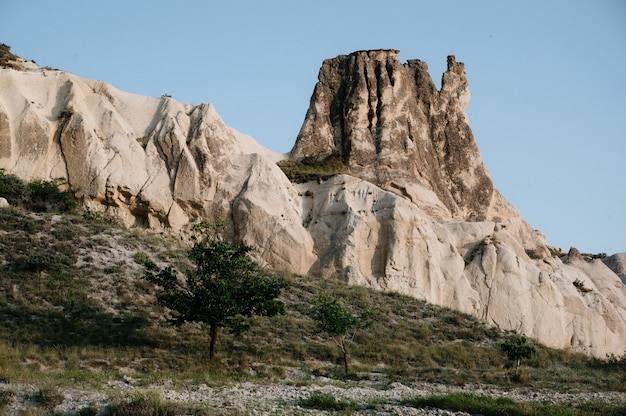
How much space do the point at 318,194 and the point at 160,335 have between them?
65.5ft

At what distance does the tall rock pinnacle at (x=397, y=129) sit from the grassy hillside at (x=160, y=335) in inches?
531

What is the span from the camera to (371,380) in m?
24.8

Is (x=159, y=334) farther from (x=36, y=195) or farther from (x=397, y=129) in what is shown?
(x=397, y=129)

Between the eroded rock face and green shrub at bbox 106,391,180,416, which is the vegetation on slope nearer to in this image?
the eroded rock face

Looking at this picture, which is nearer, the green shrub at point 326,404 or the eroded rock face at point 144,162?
the green shrub at point 326,404

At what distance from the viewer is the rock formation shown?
41.1 meters

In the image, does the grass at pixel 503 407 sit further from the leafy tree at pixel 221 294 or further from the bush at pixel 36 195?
the bush at pixel 36 195

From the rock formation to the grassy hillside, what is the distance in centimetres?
279

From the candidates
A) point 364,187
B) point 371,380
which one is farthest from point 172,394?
point 364,187

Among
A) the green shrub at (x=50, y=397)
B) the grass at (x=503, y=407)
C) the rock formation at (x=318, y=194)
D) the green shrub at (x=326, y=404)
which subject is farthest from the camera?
the rock formation at (x=318, y=194)

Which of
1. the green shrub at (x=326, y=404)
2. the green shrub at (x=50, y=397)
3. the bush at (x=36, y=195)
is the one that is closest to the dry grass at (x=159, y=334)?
the green shrub at (x=50, y=397)

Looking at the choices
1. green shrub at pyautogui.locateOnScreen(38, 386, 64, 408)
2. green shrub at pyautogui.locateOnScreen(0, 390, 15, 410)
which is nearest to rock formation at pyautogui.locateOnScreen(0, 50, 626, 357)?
green shrub at pyautogui.locateOnScreen(0, 390, 15, 410)

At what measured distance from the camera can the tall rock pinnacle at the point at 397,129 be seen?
5059cm

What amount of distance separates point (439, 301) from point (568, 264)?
17476 mm
